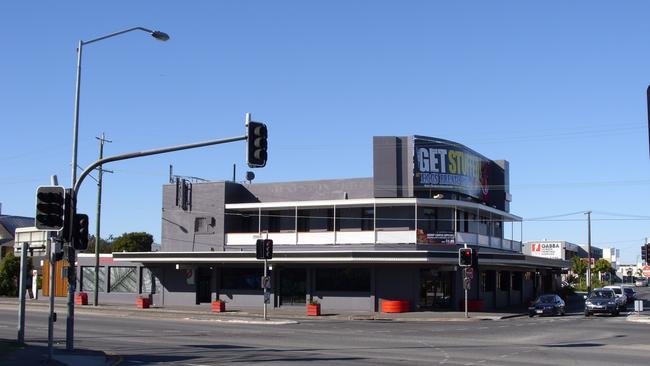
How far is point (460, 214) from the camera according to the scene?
48.7 metres

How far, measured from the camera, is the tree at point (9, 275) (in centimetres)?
6425

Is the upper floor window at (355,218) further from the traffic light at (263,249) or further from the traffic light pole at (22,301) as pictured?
the traffic light pole at (22,301)

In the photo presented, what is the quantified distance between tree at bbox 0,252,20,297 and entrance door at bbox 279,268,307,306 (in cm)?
2876

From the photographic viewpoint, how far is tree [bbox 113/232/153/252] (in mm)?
81312

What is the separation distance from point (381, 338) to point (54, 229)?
12897mm

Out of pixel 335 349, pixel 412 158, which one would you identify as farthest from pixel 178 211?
Result: pixel 335 349

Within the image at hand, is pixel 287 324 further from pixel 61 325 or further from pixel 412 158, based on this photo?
pixel 412 158

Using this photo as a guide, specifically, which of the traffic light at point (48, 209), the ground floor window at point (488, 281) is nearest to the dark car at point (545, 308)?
the ground floor window at point (488, 281)

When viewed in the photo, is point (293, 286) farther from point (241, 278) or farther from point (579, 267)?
point (579, 267)

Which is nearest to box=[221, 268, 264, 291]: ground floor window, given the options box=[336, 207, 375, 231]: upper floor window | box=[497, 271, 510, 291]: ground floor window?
box=[336, 207, 375, 231]: upper floor window

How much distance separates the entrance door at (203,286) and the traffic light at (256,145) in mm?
33379

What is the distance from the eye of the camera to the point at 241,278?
49312mm

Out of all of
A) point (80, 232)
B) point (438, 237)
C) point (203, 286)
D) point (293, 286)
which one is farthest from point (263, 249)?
point (80, 232)

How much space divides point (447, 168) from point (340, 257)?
913cm
